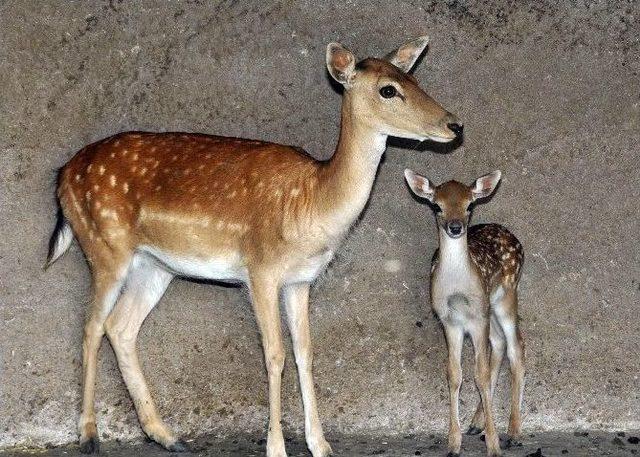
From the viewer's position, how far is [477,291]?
6852mm

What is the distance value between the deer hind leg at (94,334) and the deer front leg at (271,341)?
0.71 m

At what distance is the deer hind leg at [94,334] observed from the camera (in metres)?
6.93

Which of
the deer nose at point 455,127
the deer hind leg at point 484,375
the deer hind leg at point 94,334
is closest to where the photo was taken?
the deer nose at point 455,127

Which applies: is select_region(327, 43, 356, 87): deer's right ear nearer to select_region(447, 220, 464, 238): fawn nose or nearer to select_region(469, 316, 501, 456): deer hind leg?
select_region(447, 220, 464, 238): fawn nose

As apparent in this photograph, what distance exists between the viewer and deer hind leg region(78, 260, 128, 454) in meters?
6.93

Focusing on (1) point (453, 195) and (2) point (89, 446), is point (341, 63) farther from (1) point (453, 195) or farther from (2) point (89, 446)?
(2) point (89, 446)

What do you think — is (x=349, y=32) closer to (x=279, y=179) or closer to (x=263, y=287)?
(x=279, y=179)

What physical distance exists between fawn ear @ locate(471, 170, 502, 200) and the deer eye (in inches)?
27.4

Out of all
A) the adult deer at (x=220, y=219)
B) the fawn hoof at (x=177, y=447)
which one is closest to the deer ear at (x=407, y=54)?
the adult deer at (x=220, y=219)

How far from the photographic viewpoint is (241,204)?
6863 millimetres

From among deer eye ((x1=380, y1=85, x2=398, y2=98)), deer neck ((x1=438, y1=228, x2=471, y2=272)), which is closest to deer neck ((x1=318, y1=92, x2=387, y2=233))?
deer eye ((x1=380, y1=85, x2=398, y2=98))

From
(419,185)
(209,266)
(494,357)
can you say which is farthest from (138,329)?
(494,357)

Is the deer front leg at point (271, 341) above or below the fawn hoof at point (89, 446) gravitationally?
above

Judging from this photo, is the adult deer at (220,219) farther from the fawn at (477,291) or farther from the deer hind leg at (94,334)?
the fawn at (477,291)
